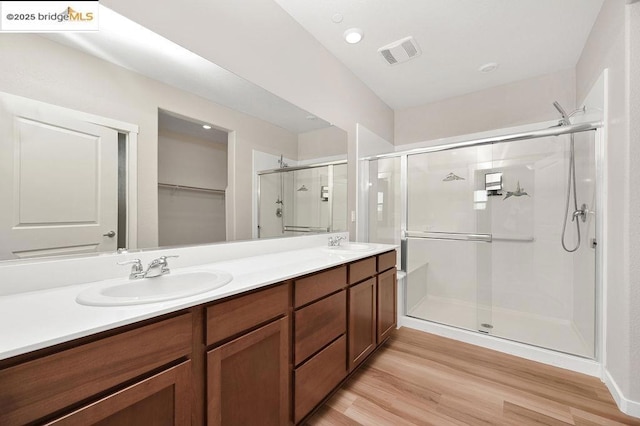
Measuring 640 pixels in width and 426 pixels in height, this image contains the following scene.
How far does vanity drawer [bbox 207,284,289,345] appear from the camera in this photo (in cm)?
88

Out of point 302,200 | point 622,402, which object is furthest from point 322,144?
point 622,402

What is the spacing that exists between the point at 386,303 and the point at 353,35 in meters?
2.20

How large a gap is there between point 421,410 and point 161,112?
2150 millimetres

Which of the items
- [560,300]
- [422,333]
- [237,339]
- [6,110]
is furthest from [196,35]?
[560,300]

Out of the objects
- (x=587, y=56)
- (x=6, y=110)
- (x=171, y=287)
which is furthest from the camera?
(x=587, y=56)

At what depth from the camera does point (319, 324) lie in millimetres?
1358

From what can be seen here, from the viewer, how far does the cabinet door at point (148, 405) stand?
0.62m

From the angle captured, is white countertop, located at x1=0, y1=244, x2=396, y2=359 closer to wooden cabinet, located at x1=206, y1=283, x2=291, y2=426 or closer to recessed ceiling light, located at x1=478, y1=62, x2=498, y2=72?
wooden cabinet, located at x1=206, y1=283, x2=291, y2=426

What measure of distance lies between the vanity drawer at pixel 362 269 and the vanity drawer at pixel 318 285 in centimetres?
8

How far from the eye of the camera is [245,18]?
1586 mm

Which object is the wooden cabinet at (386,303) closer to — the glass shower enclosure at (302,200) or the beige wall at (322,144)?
the glass shower enclosure at (302,200)

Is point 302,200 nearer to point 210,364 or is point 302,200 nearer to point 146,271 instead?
point 146,271

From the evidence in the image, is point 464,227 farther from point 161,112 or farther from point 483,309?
point 161,112

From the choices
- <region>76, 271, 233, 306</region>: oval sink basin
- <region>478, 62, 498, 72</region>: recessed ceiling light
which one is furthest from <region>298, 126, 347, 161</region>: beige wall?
<region>478, 62, 498, 72</region>: recessed ceiling light
